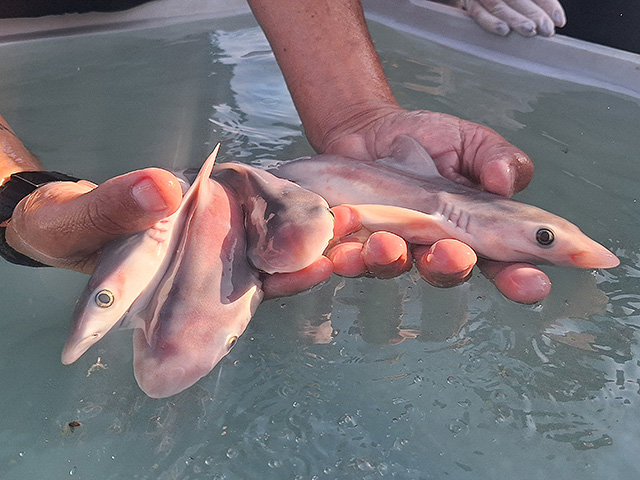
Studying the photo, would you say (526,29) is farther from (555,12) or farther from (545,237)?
(545,237)

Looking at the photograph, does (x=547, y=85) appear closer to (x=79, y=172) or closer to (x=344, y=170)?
(x=344, y=170)

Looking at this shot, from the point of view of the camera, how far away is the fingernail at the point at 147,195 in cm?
142

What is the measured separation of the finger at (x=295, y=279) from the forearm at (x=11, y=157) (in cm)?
92

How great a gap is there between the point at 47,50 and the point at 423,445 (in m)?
3.04

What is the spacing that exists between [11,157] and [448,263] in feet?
4.59

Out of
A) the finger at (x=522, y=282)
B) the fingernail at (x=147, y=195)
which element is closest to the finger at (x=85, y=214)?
the fingernail at (x=147, y=195)

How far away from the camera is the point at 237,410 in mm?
1530

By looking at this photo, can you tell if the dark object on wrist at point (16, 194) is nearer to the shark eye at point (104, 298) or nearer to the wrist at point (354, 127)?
the shark eye at point (104, 298)

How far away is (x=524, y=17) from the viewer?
3.40 m

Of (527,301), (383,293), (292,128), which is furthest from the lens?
(292,128)

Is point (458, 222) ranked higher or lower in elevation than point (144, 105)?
higher

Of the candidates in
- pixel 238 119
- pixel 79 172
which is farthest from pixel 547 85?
pixel 79 172

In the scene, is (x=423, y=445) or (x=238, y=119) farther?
(x=238, y=119)

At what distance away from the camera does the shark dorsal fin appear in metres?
2.12
